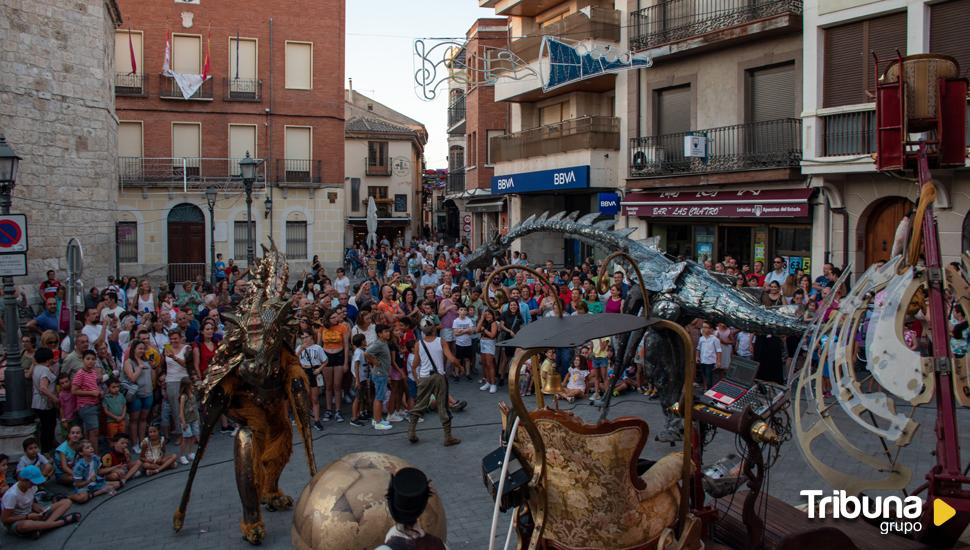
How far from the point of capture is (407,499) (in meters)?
3.95

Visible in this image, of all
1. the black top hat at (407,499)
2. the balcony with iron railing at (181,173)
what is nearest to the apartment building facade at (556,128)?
the balcony with iron railing at (181,173)

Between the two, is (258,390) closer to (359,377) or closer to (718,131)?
(359,377)

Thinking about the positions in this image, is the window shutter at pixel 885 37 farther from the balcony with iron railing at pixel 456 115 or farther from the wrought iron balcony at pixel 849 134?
the balcony with iron railing at pixel 456 115

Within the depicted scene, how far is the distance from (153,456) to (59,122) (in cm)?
1349

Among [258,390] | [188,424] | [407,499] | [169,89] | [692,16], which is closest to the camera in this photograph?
[407,499]

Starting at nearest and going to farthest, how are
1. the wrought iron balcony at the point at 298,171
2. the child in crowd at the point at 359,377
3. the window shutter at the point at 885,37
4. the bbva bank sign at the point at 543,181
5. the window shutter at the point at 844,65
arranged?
the child in crowd at the point at 359,377 → the window shutter at the point at 885,37 → the window shutter at the point at 844,65 → the bbva bank sign at the point at 543,181 → the wrought iron balcony at the point at 298,171

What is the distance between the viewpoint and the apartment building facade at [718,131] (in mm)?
18234

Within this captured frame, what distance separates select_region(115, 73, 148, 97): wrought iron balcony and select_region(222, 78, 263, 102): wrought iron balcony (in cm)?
321

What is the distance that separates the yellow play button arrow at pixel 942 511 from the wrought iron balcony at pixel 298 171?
1245 inches

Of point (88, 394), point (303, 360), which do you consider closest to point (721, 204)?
point (303, 360)

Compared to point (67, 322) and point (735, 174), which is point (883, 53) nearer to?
point (735, 174)

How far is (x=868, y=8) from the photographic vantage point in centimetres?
1562

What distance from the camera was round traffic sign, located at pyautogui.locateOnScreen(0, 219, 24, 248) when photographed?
32.3ft

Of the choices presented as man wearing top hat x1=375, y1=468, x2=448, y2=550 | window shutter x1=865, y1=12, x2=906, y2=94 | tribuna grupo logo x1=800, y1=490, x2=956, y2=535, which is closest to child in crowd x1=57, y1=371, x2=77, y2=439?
man wearing top hat x1=375, y1=468, x2=448, y2=550
